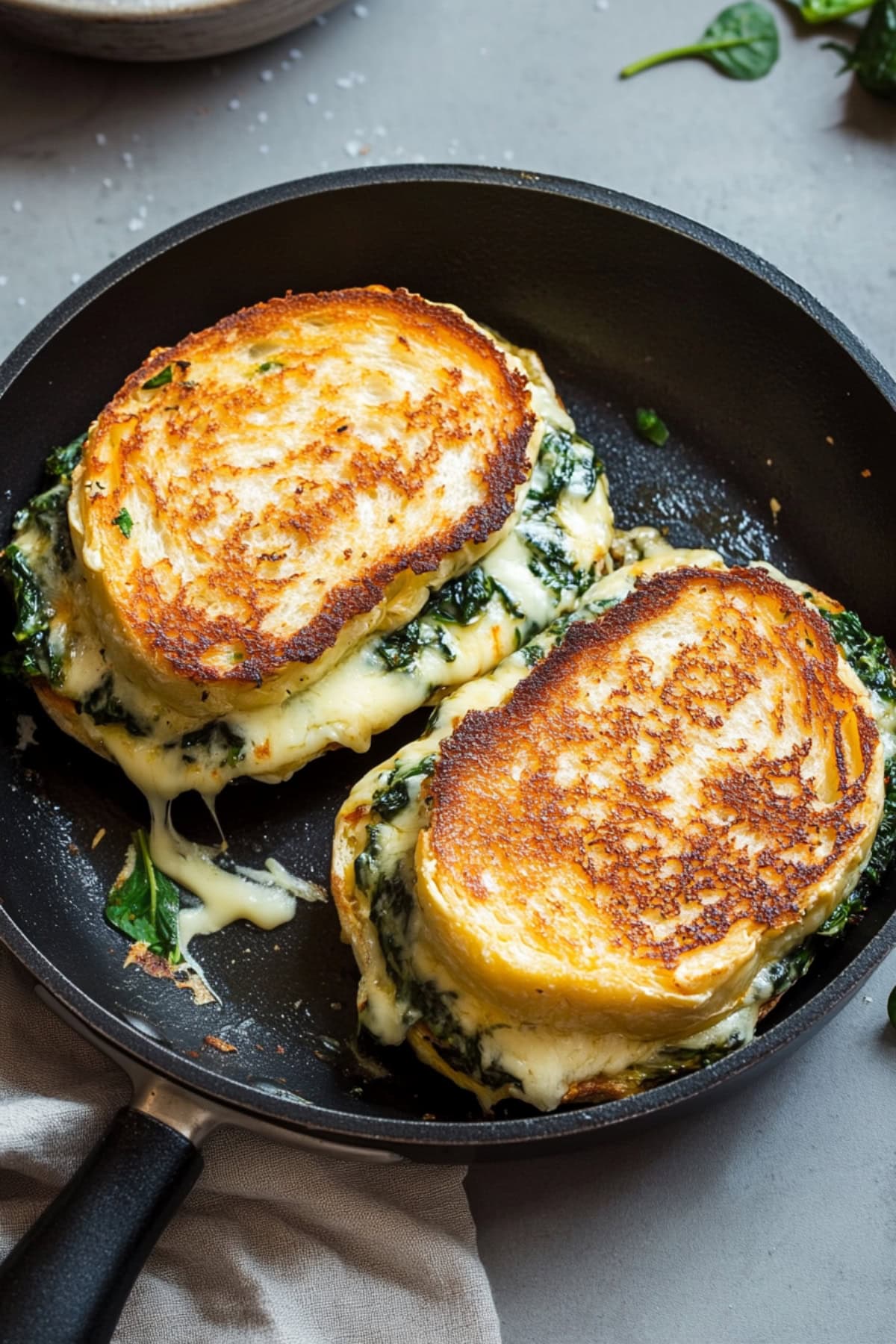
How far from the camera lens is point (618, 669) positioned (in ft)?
9.36

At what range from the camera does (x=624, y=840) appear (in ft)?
8.82

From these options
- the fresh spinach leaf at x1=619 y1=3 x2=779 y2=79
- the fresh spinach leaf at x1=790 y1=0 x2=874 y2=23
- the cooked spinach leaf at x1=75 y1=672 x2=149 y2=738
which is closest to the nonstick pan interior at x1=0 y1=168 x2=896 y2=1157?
the cooked spinach leaf at x1=75 y1=672 x2=149 y2=738

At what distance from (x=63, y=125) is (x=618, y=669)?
217cm

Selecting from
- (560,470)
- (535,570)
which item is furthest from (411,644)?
(560,470)

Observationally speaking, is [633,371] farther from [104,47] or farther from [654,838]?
[104,47]

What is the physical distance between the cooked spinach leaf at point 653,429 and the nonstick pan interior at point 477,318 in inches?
0.9

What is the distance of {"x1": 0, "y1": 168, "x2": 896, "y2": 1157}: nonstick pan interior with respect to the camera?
2.90m

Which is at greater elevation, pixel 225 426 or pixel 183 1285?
pixel 225 426

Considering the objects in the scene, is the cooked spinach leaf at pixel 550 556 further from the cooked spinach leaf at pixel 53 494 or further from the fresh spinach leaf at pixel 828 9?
the fresh spinach leaf at pixel 828 9

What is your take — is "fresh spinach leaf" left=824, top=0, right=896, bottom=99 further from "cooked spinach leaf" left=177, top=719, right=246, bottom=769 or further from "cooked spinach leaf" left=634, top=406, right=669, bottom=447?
"cooked spinach leaf" left=177, top=719, right=246, bottom=769

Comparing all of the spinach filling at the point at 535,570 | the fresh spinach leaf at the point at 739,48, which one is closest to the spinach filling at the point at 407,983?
the spinach filling at the point at 535,570

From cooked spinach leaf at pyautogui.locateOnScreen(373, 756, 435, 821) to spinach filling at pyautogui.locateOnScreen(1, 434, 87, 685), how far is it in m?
0.69

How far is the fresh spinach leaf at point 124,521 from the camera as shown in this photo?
→ 115 inches

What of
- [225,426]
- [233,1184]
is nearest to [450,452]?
[225,426]
